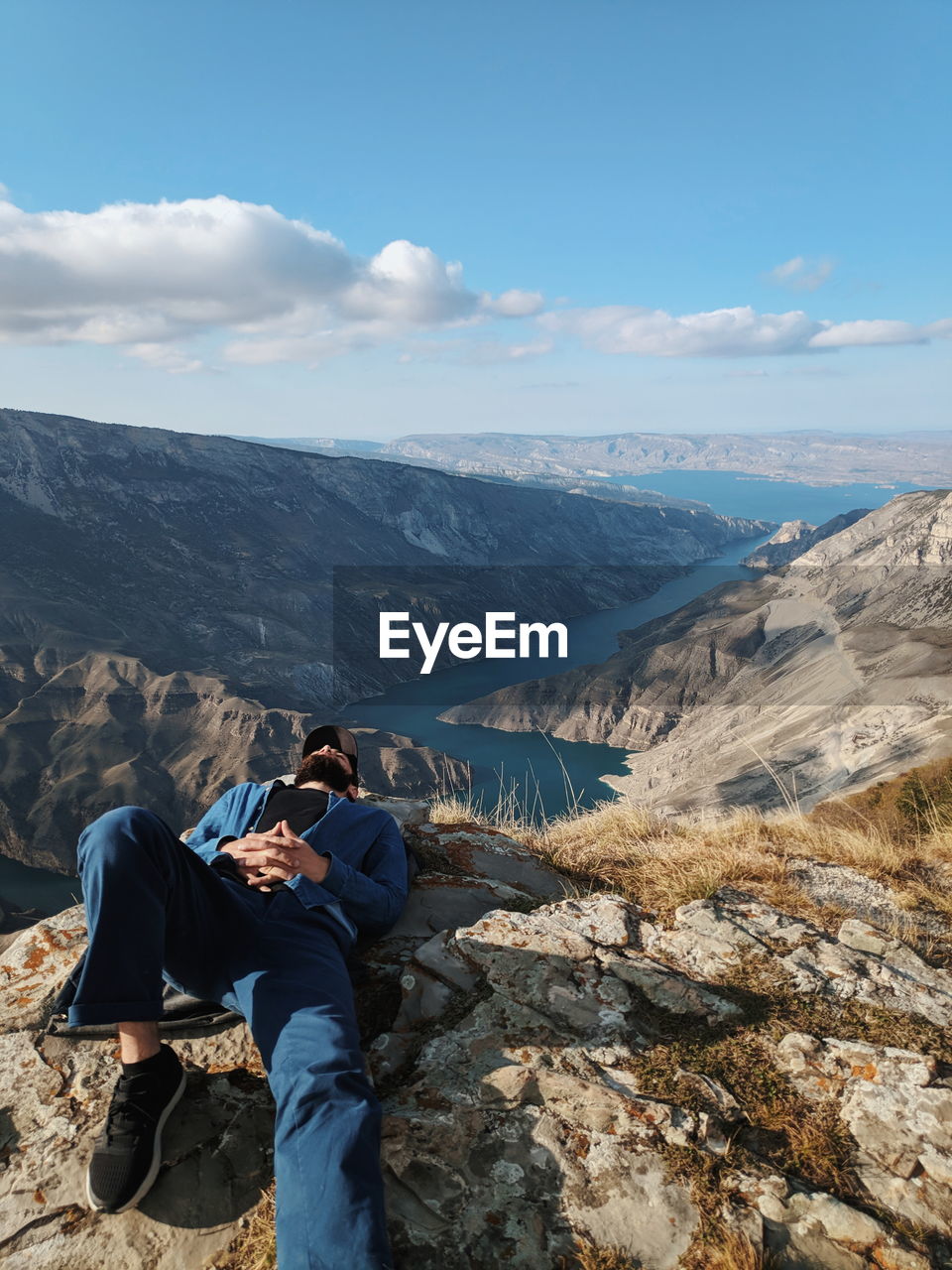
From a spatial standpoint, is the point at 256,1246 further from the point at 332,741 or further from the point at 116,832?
the point at 332,741

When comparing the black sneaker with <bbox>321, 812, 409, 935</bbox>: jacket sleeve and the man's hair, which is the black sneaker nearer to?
<bbox>321, 812, 409, 935</bbox>: jacket sleeve

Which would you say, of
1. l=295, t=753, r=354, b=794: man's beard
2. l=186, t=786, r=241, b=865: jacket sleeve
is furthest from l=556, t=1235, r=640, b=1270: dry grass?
l=295, t=753, r=354, b=794: man's beard

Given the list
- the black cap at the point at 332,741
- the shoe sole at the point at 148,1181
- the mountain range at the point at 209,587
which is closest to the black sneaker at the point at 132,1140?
the shoe sole at the point at 148,1181

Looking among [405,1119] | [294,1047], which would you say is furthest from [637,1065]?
[294,1047]

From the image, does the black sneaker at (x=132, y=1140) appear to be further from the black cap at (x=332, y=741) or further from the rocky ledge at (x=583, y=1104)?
the black cap at (x=332, y=741)

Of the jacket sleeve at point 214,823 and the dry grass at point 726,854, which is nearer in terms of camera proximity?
the jacket sleeve at point 214,823

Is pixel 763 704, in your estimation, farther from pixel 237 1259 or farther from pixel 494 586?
pixel 494 586

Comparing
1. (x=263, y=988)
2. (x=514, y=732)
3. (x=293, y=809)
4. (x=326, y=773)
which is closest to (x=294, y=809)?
(x=293, y=809)
